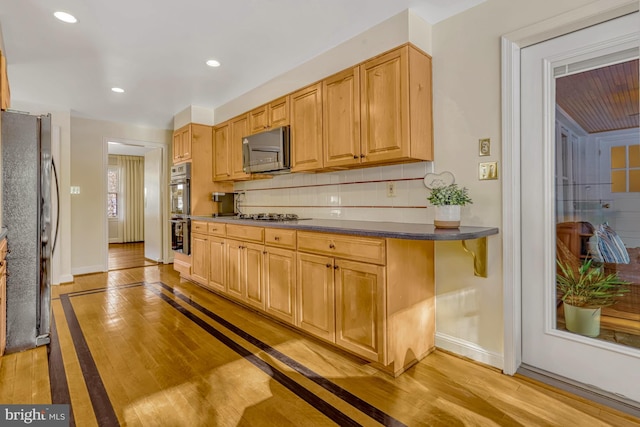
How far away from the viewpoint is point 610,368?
1.80 meters

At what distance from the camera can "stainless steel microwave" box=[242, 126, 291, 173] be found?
10.6 ft

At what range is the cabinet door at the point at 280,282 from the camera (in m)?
2.65

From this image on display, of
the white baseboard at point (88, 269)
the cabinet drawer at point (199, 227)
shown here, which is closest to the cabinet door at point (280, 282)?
the cabinet drawer at point (199, 227)

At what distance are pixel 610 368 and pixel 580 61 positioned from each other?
1745mm

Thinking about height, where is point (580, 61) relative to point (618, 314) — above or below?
above

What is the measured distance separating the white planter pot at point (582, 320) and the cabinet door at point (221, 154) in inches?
145

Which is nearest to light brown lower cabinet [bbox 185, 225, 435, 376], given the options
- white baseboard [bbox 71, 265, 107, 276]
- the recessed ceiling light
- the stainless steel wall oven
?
the stainless steel wall oven

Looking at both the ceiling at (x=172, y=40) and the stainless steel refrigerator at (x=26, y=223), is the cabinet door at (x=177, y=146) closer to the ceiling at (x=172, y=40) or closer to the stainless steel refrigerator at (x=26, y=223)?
the ceiling at (x=172, y=40)

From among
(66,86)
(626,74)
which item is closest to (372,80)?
(626,74)

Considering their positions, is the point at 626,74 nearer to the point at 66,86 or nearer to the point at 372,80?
the point at 372,80

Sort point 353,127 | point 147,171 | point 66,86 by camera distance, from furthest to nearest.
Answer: point 147,171 < point 66,86 < point 353,127

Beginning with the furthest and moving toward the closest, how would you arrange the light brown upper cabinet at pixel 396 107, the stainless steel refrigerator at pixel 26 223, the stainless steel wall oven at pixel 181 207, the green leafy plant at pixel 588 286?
the stainless steel wall oven at pixel 181 207 → the stainless steel refrigerator at pixel 26 223 → the light brown upper cabinet at pixel 396 107 → the green leafy plant at pixel 588 286

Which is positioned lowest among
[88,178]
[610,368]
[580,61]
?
[610,368]

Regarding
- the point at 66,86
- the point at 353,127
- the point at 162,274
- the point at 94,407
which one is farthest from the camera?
the point at 162,274
